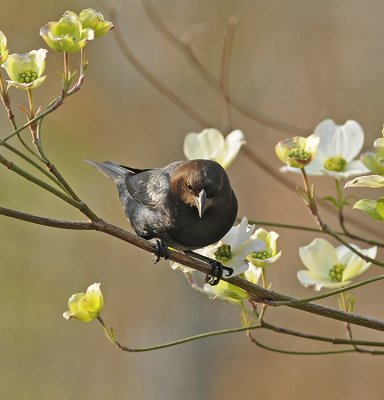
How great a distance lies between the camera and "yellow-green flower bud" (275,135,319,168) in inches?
54.9

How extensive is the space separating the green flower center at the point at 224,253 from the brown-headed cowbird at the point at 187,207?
0.83 feet

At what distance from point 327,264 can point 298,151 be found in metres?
0.24

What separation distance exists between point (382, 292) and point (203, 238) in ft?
9.21

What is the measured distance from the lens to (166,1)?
5160 millimetres

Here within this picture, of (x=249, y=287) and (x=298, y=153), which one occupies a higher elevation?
(x=298, y=153)

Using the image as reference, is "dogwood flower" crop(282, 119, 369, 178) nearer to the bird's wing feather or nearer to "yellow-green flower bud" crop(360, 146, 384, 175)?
"yellow-green flower bud" crop(360, 146, 384, 175)

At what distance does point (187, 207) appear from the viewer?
1915 mm

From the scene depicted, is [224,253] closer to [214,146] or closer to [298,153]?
[298,153]

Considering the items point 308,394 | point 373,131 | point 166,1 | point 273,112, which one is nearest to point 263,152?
point 273,112

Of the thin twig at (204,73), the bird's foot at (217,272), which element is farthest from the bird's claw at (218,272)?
the thin twig at (204,73)

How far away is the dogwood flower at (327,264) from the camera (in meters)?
1.47

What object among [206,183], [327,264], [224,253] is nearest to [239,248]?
[224,253]

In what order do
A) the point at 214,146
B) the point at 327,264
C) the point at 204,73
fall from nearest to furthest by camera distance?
the point at 327,264 < the point at 214,146 < the point at 204,73

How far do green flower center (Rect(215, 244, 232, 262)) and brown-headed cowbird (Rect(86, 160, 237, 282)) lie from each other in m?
0.25
